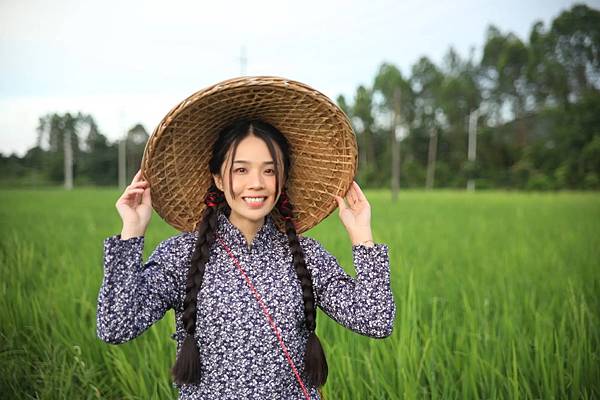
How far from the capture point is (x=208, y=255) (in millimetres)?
1073

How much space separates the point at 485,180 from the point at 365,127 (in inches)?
372

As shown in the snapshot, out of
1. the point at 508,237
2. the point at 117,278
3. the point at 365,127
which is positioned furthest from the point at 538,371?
the point at 365,127

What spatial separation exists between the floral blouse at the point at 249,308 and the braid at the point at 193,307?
3 cm

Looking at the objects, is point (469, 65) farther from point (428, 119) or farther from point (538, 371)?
point (538, 371)

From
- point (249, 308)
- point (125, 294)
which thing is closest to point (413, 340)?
point (249, 308)

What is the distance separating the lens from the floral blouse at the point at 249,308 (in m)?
1.04

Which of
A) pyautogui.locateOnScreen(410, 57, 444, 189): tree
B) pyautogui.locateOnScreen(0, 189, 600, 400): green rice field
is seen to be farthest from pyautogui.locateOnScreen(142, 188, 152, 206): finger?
pyautogui.locateOnScreen(410, 57, 444, 189): tree

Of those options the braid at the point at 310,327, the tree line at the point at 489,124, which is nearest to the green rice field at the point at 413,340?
the braid at the point at 310,327

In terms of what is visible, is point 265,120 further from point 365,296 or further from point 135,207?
point 365,296

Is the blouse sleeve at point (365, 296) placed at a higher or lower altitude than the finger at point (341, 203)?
lower

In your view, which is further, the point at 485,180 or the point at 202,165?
the point at 485,180

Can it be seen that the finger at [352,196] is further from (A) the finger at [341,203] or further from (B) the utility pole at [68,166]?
(B) the utility pole at [68,166]

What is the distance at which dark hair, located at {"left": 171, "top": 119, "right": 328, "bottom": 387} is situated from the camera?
1.03m

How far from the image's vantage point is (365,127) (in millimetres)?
32688
